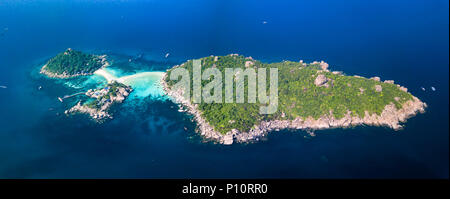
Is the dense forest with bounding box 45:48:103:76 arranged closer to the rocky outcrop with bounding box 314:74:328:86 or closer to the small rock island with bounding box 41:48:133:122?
the small rock island with bounding box 41:48:133:122

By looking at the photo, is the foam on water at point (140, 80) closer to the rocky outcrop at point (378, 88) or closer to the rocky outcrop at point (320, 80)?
the rocky outcrop at point (320, 80)

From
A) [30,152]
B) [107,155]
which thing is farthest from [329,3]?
[30,152]

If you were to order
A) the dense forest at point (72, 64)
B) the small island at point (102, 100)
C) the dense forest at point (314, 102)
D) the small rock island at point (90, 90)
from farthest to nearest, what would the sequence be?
the dense forest at point (72, 64) → the small rock island at point (90, 90) → the small island at point (102, 100) → the dense forest at point (314, 102)

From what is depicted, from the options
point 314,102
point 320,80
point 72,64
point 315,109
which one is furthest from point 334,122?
point 72,64

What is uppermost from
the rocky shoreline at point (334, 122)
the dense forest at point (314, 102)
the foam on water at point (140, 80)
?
the foam on water at point (140, 80)

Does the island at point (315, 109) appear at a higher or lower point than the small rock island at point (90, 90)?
lower

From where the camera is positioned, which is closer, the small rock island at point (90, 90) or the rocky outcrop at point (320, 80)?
the rocky outcrop at point (320, 80)

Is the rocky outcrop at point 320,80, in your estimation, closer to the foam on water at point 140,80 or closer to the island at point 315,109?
the island at point 315,109

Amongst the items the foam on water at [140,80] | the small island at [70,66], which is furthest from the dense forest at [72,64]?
the foam on water at [140,80]

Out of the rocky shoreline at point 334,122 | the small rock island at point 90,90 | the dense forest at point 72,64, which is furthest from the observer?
the dense forest at point 72,64
